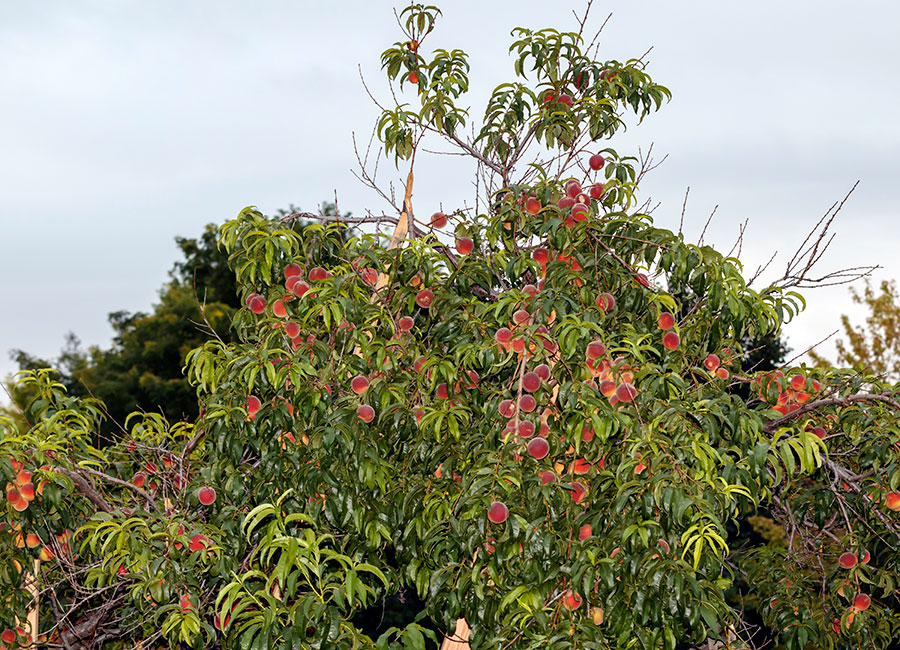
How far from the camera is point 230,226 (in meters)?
4.59

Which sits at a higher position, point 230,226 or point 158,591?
point 230,226

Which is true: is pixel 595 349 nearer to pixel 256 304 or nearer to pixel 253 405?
pixel 253 405

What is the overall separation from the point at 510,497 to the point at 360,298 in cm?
127

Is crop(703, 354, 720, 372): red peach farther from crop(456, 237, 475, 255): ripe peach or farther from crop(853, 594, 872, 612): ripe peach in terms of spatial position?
crop(853, 594, 872, 612): ripe peach

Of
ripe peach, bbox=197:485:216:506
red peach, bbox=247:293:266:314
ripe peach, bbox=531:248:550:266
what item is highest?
ripe peach, bbox=531:248:550:266

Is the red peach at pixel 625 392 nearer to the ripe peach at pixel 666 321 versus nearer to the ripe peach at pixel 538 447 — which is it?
the ripe peach at pixel 538 447

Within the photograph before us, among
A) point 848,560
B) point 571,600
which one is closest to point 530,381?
point 571,600

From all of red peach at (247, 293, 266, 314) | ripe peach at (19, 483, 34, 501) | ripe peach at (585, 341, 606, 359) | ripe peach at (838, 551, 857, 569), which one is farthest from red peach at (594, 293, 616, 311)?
ripe peach at (19, 483, 34, 501)

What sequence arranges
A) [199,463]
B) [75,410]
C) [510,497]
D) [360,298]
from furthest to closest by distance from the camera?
[199,463] → [75,410] → [360,298] → [510,497]

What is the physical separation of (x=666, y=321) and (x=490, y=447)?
3.65 feet

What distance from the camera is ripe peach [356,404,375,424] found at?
4039mm

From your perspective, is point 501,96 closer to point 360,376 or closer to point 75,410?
point 360,376

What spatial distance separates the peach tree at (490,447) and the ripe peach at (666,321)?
0.01 meters

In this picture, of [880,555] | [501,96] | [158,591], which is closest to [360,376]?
[158,591]
